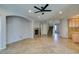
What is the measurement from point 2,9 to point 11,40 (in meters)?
3.09

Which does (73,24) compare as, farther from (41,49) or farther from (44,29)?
(44,29)

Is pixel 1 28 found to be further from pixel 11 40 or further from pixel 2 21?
pixel 11 40

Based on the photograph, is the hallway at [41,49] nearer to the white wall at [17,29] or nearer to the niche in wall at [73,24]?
the white wall at [17,29]

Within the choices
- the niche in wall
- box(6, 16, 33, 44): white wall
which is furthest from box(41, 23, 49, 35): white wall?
the niche in wall

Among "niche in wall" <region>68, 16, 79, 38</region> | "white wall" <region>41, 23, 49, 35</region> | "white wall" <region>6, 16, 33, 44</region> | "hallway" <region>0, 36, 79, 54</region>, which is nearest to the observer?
"hallway" <region>0, 36, 79, 54</region>

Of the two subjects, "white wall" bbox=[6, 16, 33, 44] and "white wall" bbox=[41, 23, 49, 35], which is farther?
"white wall" bbox=[41, 23, 49, 35]

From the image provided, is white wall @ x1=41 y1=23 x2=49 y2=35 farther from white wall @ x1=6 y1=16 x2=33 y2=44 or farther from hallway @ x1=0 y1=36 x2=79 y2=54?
hallway @ x1=0 y1=36 x2=79 y2=54

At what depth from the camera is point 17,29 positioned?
955 cm

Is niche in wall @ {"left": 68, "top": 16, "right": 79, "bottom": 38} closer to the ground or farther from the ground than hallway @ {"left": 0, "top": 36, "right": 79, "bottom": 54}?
farther from the ground

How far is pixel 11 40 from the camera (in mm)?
8398

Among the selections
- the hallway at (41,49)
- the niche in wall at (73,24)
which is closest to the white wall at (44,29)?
the niche in wall at (73,24)

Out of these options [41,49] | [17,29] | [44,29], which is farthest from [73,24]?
[44,29]

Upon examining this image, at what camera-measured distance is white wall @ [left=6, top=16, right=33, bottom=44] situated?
8188mm
